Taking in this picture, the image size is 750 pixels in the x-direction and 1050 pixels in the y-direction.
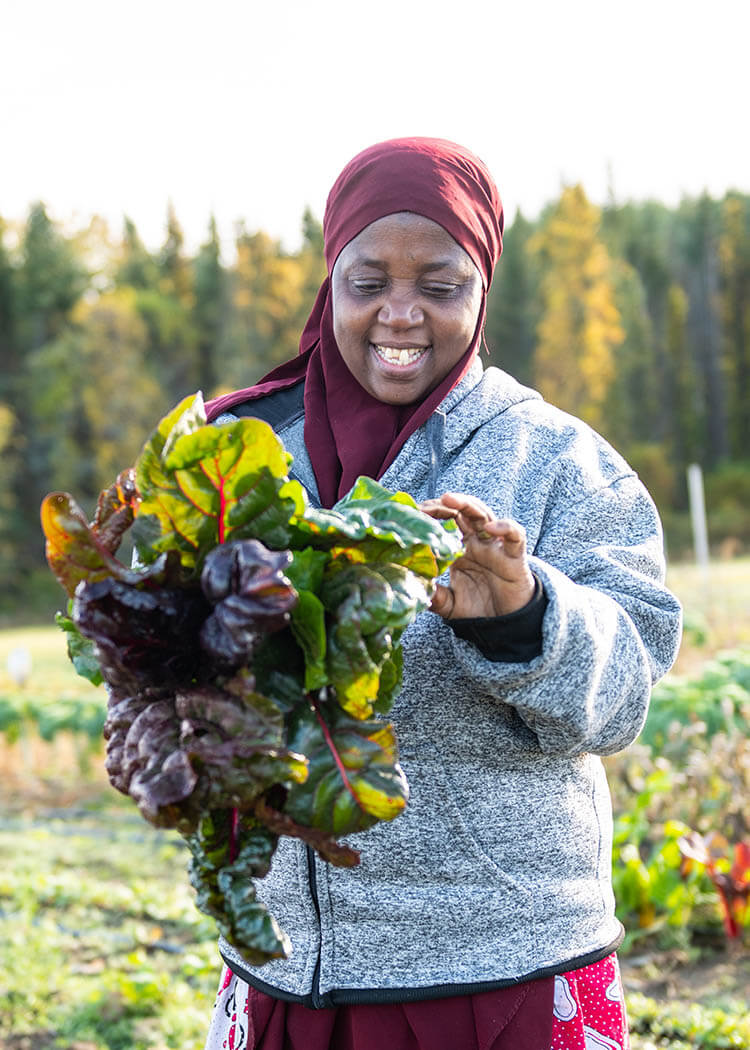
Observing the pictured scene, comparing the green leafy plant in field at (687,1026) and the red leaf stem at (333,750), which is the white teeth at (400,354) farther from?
the green leafy plant in field at (687,1026)

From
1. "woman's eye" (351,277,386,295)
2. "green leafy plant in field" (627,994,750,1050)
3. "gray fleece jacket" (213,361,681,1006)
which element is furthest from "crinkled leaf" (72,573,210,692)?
"green leafy plant in field" (627,994,750,1050)

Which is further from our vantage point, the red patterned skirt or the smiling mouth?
the smiling mouth

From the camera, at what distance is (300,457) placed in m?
1.98

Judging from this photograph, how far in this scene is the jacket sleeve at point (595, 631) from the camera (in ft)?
4.80

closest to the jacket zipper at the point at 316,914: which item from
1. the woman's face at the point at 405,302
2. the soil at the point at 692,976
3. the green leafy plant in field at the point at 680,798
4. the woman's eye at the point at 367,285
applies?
the woman's face at the point at 405,302

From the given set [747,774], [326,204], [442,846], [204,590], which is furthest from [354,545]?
[747,774]

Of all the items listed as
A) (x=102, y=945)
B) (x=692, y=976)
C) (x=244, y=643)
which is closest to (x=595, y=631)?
(x=244, y=643)

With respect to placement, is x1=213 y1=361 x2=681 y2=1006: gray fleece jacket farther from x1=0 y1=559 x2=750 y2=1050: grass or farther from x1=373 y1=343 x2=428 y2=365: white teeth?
x1=0 y1=559 x2=750 y2=1050: grass

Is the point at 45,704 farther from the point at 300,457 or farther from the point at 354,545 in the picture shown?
the point at 354,545

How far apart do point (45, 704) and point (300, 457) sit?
7.18 metres

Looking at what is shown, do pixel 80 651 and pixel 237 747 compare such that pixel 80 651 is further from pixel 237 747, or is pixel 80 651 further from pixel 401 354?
pixel 401 354

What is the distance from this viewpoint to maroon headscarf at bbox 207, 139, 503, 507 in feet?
5.97

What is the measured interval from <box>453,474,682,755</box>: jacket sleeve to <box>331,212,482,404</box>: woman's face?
360 mm

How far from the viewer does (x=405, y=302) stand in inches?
71.6
